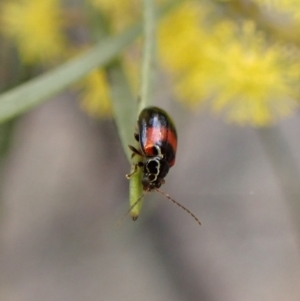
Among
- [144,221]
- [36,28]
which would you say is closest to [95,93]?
[36,28]

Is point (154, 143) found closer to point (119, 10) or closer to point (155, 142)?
point (155, 142)

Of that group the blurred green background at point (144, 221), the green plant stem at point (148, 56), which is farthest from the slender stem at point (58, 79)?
the blurred green background at point (144, 221)

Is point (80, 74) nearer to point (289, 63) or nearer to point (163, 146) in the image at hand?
point (163, 146)

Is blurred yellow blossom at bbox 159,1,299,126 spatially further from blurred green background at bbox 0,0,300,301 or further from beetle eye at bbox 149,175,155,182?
blurred green background at bbox 0,0,300,301

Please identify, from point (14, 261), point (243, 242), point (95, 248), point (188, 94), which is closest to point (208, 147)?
point (243, 242)

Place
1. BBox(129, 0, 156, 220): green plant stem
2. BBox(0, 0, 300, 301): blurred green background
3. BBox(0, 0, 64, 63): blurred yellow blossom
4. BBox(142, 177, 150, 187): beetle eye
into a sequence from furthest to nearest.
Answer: BBox(0, 0, 300, 301): blurred green background
BBox(0, 0, 64, 63): blurred yellow blossom
BBox(142, 177, 150, 187): beetle eye
BBox(129, 0, 156, 220): green plant stem

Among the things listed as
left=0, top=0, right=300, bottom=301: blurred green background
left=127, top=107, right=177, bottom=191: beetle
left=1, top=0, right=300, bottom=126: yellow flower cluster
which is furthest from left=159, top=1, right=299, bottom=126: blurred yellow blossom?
left=0, top=0, right=300, bottom=301: blurred green background

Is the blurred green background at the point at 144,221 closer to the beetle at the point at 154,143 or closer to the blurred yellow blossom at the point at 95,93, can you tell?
the blurred yellow blossom at the point at 95,93
